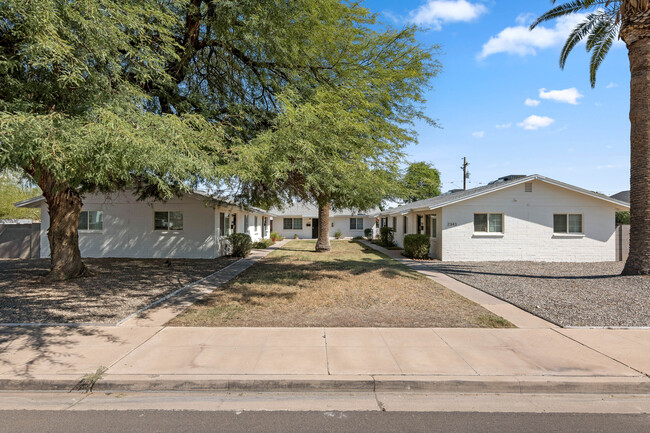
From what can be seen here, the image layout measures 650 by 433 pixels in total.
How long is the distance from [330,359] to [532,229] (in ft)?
51.0

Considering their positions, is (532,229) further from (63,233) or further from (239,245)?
(63,233)

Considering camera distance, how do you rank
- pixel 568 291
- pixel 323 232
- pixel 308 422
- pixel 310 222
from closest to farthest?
pixel 308 422 → pixel 568 291 → pixel 323 232 → pixel 310 222

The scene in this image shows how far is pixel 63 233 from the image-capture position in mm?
11344

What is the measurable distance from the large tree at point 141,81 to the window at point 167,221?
6729 millimetres

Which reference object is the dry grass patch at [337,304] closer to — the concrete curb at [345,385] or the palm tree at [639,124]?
the concrete curb at [345,385]

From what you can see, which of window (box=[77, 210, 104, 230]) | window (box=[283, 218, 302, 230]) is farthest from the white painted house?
window (box=[283, 218, 302, 230])

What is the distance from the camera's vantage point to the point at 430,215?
2019 centimetres

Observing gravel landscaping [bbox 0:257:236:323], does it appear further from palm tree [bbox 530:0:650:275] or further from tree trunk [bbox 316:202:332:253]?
palm tree [bbox 530:0:650:275]

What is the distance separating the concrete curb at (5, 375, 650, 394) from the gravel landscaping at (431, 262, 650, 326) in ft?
8.94

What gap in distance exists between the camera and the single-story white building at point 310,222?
3784cm

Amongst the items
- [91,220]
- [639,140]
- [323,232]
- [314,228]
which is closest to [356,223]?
[314,228]

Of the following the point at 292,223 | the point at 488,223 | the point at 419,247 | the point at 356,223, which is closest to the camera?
the point at 488,223

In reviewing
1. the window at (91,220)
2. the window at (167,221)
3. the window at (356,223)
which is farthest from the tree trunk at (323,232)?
the window at (356,223)

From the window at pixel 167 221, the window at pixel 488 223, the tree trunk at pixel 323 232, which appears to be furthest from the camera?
the tree trunk at pixel 323 232
